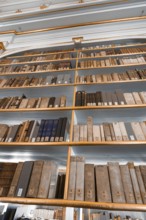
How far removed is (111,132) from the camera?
1347mm

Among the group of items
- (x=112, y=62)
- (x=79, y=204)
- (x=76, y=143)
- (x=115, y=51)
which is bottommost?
(x=79, y=204)

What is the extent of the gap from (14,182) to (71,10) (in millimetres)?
3191

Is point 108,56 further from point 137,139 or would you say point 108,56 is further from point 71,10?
point 71,10

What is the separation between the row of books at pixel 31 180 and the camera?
3.54 ft

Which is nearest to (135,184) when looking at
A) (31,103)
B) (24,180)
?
(24,180)

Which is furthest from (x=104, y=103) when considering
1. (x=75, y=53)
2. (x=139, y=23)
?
(x=139, y=23)

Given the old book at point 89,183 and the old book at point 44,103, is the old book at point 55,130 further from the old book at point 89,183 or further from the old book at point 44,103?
Answer: the old book at point 89,183

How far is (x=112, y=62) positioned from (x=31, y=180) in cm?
176

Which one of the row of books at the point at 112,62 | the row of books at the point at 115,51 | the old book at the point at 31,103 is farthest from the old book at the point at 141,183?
the row of books at the point at 115,51

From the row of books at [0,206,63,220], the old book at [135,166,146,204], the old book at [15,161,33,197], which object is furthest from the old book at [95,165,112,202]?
the row of books at [0,206,63,220]

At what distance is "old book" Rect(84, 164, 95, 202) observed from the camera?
3.31 ft

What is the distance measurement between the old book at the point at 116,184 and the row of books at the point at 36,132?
49 centimetres

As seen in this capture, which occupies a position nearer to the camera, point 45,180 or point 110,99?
point 45,180

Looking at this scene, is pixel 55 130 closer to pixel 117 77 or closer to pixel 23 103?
pixel 23 103
